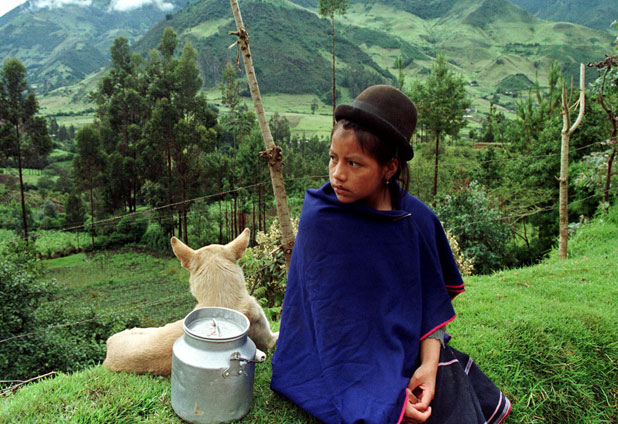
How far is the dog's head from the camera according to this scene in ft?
8.68

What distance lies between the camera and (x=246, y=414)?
225 cm

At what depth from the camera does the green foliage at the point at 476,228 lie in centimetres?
1261

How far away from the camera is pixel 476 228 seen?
12711mm

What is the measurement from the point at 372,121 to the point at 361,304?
82 cm

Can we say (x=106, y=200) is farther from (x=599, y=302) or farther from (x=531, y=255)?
(x=599, y=302)

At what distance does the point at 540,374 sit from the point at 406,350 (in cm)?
172

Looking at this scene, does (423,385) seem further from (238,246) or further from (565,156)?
(565,156)

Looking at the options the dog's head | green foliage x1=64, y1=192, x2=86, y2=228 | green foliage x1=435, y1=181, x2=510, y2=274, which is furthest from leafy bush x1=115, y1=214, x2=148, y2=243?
the dog's head

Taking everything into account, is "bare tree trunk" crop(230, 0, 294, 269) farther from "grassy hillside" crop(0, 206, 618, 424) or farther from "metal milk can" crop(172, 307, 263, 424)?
"metal milk can" crop(172, 307, 263, 424)

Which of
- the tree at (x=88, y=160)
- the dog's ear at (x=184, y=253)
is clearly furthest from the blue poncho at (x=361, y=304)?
the tree at (x=88, y=160)

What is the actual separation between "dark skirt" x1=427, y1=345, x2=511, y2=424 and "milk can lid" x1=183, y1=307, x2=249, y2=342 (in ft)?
3.21

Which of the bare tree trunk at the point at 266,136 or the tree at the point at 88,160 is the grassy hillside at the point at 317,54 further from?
the bare tree trunk at the point at 266,136

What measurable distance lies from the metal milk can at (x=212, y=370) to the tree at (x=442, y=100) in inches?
1001

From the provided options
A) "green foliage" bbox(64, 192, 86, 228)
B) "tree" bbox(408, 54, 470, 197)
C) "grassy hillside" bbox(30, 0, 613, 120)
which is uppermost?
"grassy hillside" bbox(30, 0, 613, 120)
